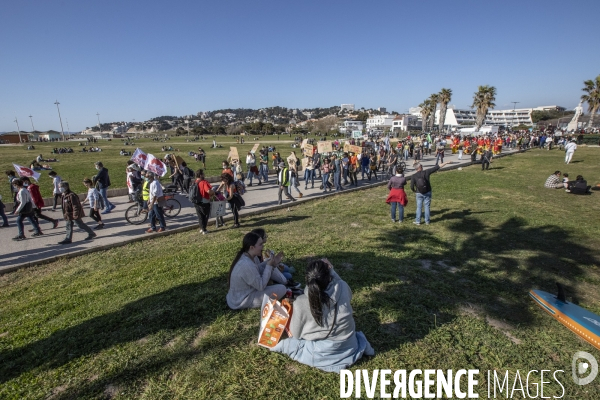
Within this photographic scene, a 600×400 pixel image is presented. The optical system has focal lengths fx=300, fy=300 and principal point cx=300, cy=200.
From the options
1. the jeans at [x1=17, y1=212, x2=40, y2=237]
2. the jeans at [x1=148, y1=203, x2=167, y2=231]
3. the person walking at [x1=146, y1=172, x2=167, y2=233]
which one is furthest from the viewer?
the jeans at [x1=148, y1=203, x2=167, y2=231]

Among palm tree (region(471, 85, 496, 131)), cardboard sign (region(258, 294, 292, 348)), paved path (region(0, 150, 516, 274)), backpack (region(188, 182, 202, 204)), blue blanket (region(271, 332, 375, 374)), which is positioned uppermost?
palm tree (region(471, 85, 496, 131))

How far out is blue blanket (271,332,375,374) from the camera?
123 inches

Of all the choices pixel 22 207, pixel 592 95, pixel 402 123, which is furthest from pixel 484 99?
pixel 402 123

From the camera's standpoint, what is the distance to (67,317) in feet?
14.4

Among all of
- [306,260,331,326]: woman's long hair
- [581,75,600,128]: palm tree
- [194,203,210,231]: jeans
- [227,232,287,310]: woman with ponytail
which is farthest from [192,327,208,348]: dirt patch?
[581,75,600,128]: palm tree

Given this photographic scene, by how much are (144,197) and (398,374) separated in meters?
8.09

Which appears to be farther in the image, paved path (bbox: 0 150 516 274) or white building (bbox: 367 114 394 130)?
white building (bbox: 367 114 394 130)

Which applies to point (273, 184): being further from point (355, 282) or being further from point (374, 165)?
point (355, 282)

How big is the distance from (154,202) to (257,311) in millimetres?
5312

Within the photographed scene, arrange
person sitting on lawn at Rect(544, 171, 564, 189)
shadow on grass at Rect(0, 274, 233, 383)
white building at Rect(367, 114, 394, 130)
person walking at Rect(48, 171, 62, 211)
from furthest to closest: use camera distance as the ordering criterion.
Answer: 1. white building at Rect(367, 114, 394, 130)
2. person sitting on lawn at Rect(544, 171, 564, 189)
3. person walking at Rect(48, 171, 62, 211)
4. shadow on grass at Rect(0, 274, 233, 383)

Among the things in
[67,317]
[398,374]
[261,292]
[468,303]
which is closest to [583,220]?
[468,303]

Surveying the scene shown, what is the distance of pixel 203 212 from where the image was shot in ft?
A: 26.1

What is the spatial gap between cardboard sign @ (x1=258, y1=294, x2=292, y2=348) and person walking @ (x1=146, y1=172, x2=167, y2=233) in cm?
599

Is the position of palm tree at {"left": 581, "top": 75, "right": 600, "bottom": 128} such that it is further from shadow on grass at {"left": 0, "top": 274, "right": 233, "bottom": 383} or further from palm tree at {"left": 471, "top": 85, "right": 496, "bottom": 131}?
shadow on grass at {"left": 0, "top": 274, "right": 233, "bottom": 383}
